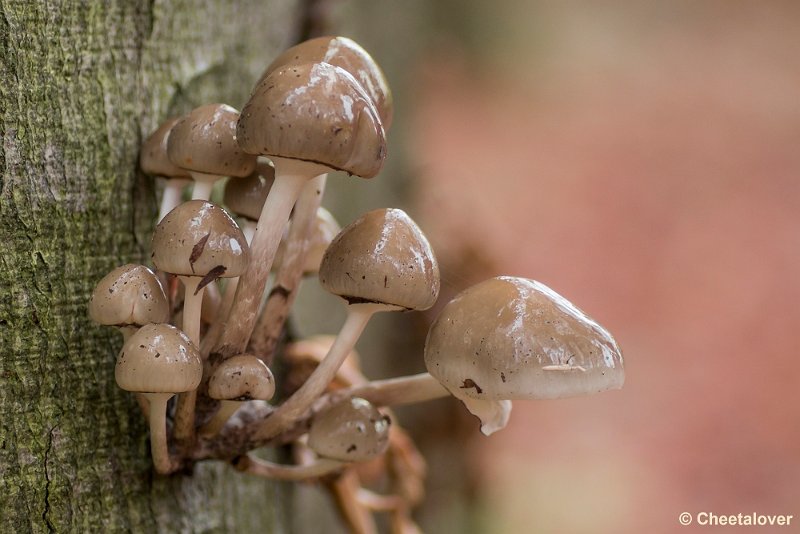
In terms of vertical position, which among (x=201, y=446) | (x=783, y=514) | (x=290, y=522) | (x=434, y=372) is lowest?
(x=783, y=514)

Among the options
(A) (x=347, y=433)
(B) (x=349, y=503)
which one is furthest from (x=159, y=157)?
(B) (x=349, y=503)

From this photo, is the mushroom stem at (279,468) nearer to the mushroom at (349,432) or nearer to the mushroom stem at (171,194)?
the mushroom at (349,432)

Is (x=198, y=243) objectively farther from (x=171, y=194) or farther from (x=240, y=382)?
(x=171, y=194)

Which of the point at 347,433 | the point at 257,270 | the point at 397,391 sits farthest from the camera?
the point at 397,391

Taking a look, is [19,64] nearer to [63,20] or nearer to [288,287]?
[63,20]

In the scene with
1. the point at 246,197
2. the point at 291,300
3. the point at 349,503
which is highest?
the point at 246,197

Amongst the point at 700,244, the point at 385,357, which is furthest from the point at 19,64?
the point at 700,244

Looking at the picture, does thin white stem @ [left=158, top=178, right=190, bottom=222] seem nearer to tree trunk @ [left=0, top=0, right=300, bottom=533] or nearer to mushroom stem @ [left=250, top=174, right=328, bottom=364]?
tree trunk @ [left=0, top=0, right=300, bottom=533]

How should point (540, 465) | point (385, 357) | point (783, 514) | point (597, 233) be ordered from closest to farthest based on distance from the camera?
point (385, 357) < point (783, 514) < point (540, 465) < point (597, 233)
